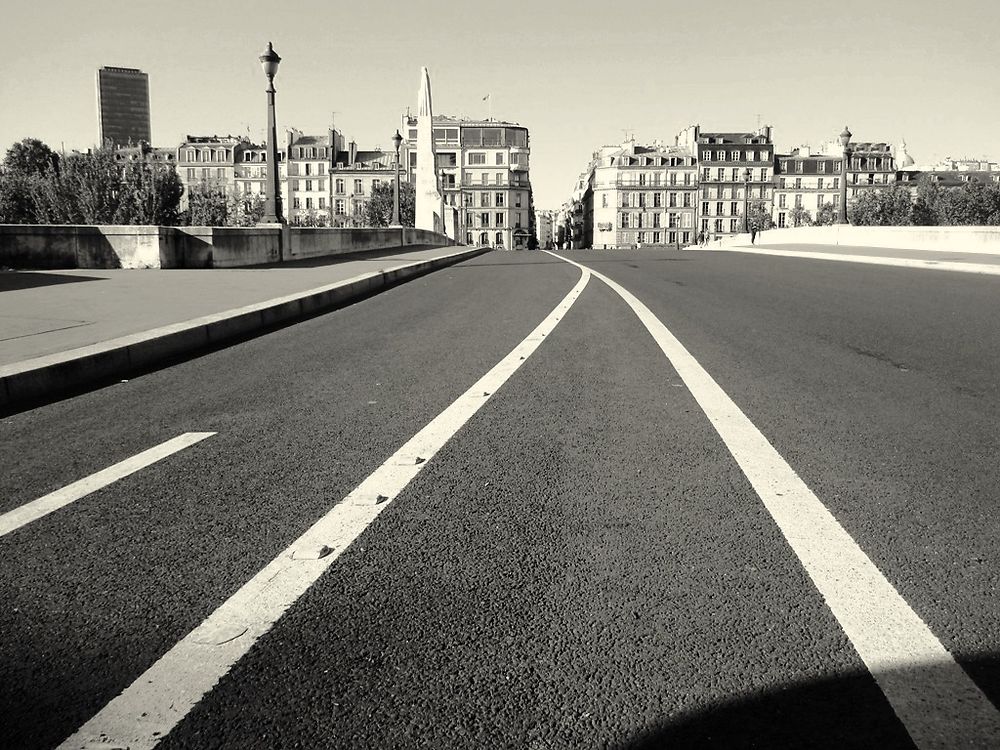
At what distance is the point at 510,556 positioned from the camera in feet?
9.34

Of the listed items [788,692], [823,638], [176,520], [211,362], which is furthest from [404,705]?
[211,362]

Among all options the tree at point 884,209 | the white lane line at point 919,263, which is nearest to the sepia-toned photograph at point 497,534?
the white lane line at point 919,263

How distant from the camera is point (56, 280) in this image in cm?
1354

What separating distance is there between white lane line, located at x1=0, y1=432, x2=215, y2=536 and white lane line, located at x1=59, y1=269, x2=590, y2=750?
1.12 metres

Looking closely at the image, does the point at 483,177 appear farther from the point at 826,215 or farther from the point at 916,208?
the point at 916,208

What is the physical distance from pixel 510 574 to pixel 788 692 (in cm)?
95

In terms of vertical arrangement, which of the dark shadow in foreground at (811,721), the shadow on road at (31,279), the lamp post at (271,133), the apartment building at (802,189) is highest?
the apartment building at (802,189)

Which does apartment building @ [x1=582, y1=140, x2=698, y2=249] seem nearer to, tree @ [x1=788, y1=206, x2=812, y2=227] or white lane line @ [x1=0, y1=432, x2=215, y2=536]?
tree @ [x1=788, y1=206, x2=812, y2=227]

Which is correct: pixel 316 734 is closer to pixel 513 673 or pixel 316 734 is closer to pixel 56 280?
pixel 513 673

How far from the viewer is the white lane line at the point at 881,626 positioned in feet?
6.12

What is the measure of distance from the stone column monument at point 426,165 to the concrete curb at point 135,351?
115 feet

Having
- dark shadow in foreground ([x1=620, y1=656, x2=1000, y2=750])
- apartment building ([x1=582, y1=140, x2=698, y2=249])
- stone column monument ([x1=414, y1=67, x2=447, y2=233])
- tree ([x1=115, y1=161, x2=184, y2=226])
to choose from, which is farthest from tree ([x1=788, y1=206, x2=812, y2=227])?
dark shadow in foreground ([x1=620, y1=656, x2=1000, y2=750])

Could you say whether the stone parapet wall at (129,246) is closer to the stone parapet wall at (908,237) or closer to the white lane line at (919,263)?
the white lane line at (919,263)

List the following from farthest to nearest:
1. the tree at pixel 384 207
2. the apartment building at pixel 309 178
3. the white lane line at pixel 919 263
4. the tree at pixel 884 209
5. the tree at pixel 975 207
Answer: the apartment building at pixel 309 178
the tree at pixel 384 207
the tree at pixel 884 209
the tree at pixel 975 207
the white lane line at pixel 919 263
